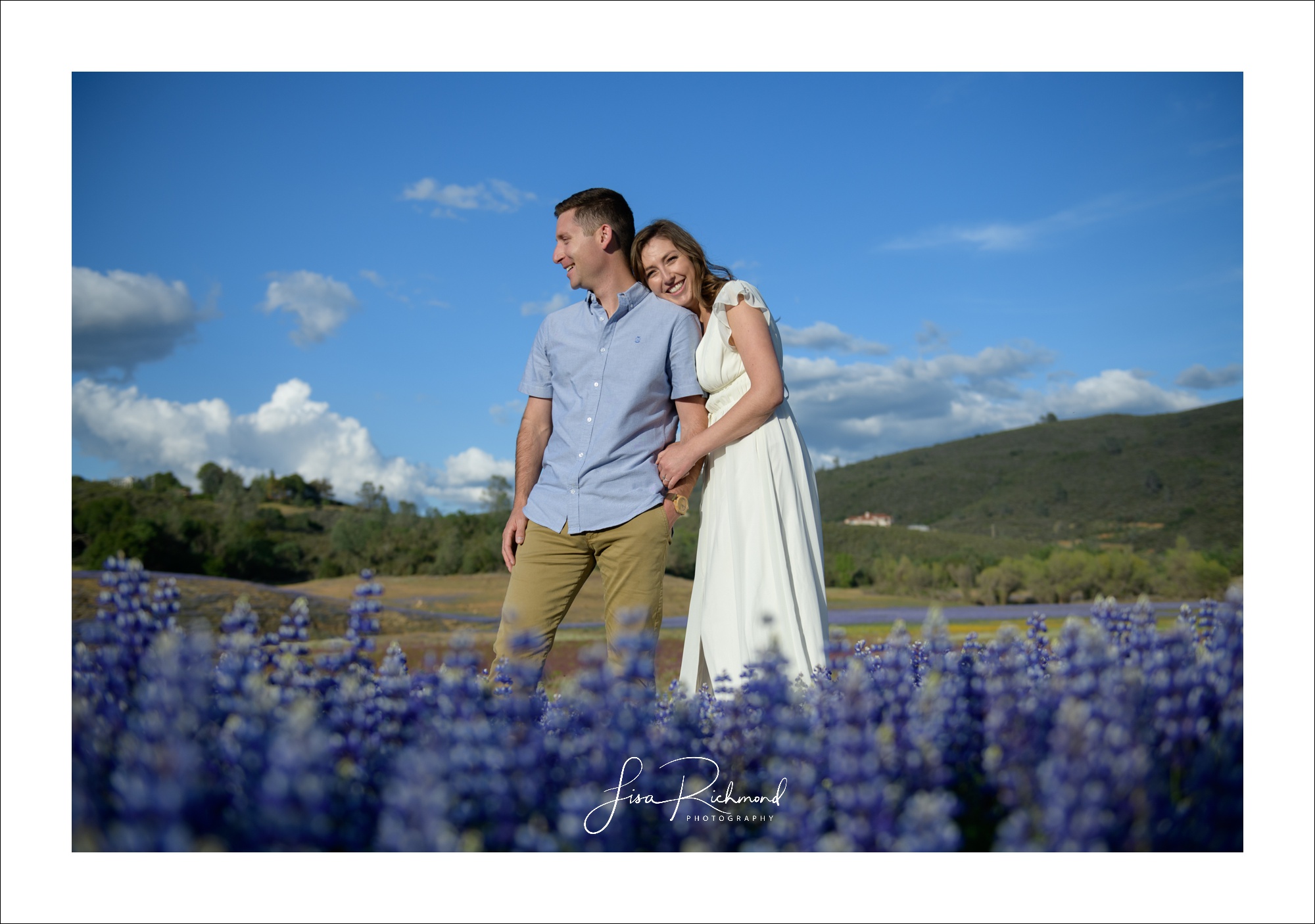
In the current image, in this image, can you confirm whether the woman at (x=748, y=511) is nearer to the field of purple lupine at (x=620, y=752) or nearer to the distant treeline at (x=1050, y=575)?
the field of purple lupine at (x=620, y=752)

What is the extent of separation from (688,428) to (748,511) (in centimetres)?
49

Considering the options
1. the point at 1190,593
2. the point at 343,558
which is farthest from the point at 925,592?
the point at 343,558

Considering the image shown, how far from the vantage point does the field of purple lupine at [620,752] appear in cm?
127

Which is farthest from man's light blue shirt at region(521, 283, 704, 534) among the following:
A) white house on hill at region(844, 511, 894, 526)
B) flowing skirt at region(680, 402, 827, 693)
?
white house on hill at region(844, 511, 894, 526)

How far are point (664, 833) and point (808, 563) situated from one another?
139cm

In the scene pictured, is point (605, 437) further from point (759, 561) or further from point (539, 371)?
point (759, 561)

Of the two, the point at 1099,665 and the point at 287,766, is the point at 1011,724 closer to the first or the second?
the point at 1099,665

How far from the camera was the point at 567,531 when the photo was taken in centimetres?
324

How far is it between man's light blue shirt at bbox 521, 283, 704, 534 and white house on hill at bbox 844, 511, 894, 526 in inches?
666

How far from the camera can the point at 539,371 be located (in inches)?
140

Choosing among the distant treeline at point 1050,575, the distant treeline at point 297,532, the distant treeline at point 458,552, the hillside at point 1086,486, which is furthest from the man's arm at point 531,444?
the hillside at point 1086,486

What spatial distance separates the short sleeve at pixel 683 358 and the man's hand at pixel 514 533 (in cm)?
93
